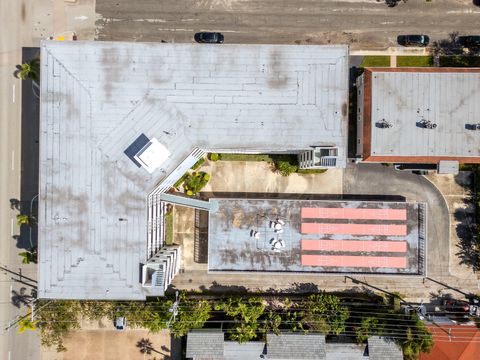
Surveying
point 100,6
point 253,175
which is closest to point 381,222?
point 253,175

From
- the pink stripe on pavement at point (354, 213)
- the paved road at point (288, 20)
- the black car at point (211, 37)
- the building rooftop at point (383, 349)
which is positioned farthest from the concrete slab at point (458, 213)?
the black car at point (211, 37)

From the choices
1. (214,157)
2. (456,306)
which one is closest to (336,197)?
(214,157)

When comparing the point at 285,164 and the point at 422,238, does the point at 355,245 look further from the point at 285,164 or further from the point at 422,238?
the point at 285,164

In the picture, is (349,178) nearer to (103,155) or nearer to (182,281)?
(182,281)

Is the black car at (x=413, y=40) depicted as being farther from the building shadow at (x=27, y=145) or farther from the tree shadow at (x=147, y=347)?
the tree shadow at (x=147, y=347)

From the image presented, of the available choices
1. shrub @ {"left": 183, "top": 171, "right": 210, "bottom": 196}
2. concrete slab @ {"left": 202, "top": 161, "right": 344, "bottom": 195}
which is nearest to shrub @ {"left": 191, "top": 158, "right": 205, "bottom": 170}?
concrete slab @ {"left": 202, "top": 161, "right": 344, "bottom": 195}
